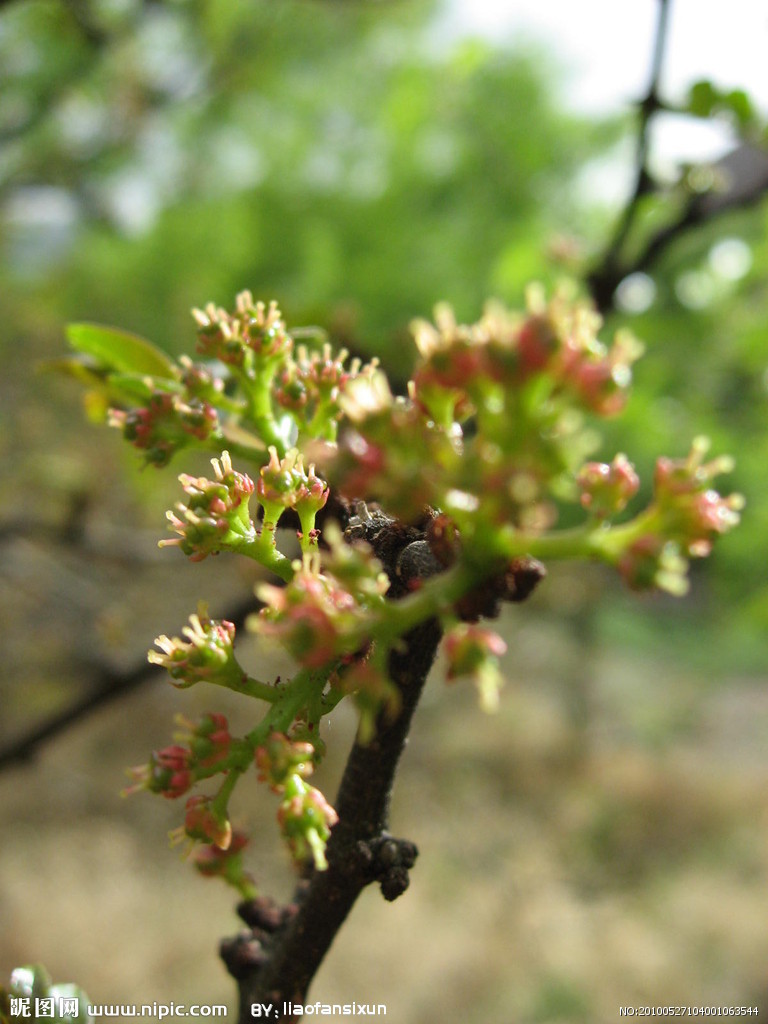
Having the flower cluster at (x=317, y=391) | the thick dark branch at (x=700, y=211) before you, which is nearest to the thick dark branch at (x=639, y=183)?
the thick dark branch at (x=700, y=211)

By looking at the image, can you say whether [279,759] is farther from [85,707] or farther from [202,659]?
[85,707]

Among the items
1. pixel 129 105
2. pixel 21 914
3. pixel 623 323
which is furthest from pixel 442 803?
pixel 129 105

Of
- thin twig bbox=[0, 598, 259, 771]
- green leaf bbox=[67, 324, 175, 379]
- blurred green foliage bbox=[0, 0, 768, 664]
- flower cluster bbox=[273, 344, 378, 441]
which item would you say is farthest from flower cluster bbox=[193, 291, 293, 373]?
blurred green foliage bbox=[0, 0, 768, 664]

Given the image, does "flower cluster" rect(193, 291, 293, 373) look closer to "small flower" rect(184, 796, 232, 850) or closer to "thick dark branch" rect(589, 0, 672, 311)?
"small flower" rect(184, 796, 232, 850)

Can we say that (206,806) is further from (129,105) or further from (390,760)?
(129,105)

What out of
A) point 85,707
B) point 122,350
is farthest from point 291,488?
point 85,707

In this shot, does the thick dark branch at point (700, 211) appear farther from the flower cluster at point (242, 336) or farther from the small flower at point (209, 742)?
the small flower at point (209, 742)

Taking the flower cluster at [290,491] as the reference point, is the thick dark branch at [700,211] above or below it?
above

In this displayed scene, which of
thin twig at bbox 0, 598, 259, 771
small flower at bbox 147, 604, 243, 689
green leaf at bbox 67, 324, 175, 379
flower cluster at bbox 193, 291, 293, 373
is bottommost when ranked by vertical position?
thin twig at bbox 0, 598, 259, 771
